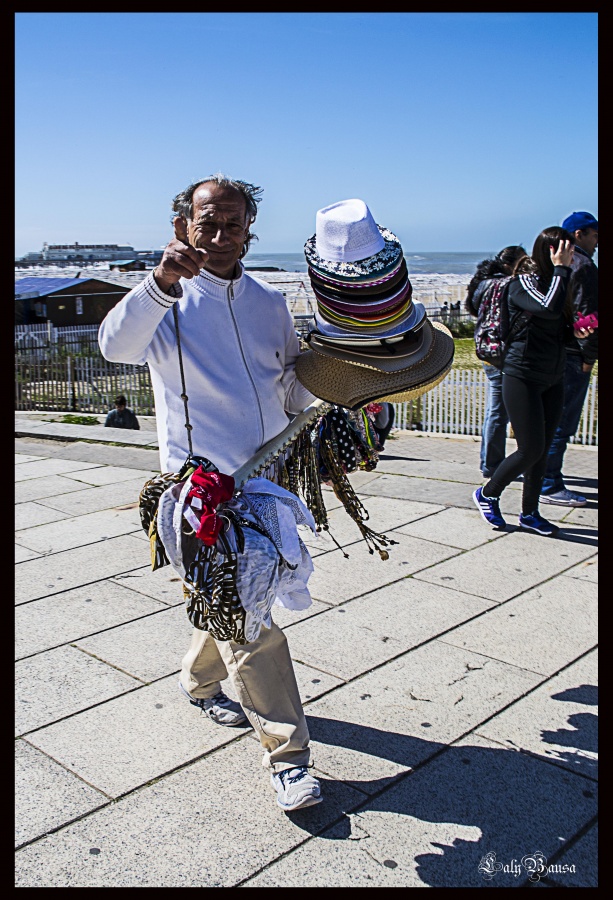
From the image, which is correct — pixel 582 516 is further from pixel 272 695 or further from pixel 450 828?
pixel 272 695

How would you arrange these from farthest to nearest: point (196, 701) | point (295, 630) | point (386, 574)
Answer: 1. point (386, 574)
2. point (295, 630)
3. point (196, 701)

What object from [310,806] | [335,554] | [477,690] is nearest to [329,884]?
[310,806]

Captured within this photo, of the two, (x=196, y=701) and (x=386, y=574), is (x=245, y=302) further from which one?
(x=386, y=574)

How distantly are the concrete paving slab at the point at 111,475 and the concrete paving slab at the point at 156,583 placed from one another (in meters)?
2.50

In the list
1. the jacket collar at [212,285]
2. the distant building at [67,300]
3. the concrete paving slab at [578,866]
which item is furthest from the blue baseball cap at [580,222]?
the distant building at [67,300]

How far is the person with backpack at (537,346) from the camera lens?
534cm

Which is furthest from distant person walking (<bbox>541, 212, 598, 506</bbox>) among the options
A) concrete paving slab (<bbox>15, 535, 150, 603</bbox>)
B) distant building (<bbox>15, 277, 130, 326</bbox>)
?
distant building (<bbox>15, 277, 130, 326</bbox>)

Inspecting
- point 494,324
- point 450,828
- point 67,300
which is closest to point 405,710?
point 450,828

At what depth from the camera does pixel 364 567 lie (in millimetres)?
5000

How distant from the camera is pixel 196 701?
3393mm

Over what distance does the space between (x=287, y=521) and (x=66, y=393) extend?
13.6 metres

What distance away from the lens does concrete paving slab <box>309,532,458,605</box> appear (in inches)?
182

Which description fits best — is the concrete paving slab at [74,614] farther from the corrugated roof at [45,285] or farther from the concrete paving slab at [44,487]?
the corrugated roof at [45,285]

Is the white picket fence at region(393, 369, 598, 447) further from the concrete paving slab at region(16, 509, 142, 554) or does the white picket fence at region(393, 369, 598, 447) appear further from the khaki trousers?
the khaki trousers
